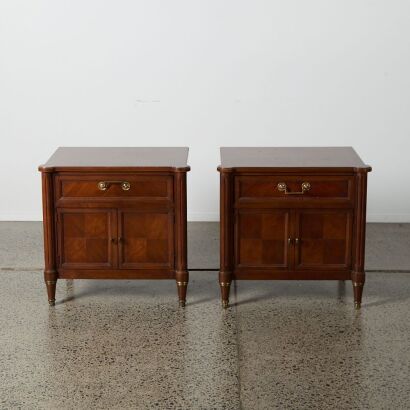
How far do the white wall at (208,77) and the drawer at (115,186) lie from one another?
1582 mm

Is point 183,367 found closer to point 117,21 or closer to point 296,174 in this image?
point 296,174

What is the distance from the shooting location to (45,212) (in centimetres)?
476

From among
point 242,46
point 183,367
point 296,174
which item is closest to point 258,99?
point 242,46

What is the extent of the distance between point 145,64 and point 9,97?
86 cm

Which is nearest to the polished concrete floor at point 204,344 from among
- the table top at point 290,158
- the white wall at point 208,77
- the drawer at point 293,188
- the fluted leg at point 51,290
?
the fluted leg at point 51,290

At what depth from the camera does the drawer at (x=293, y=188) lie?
4.69 meters

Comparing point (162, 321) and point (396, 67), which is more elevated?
point (396, 67)

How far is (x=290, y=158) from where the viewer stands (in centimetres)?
486

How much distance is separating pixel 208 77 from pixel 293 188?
172cm

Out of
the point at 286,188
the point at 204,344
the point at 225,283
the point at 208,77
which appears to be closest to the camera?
the point at 204,344

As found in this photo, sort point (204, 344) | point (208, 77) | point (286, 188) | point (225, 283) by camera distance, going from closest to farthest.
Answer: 1. point (204, 344)
2. point (286, 188)
3. point (225, 283)
4. point (208, 77)

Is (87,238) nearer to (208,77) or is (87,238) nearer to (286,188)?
(286,188)

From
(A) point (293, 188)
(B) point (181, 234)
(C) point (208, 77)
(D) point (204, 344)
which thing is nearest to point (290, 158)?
(A) point (293, 188)

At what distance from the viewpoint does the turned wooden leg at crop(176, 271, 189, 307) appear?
4.79m
